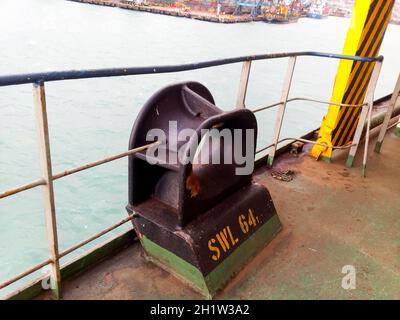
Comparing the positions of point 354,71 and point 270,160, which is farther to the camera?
point 354,71

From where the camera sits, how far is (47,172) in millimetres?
1506

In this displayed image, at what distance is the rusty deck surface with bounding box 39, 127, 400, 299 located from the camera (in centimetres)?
196

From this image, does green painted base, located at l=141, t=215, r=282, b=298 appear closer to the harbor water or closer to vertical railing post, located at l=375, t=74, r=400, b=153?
vertical railing post, located at l=375, t=74, r=400, b=153

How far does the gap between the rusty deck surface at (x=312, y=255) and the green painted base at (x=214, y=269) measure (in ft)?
0.14

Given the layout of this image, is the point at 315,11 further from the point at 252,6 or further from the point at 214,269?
the point at 214,269

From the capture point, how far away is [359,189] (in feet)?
11.0

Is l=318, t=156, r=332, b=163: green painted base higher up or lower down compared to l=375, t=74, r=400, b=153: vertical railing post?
lower down

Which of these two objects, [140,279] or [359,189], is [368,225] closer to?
[359,189]

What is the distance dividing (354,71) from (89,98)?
15104 millimetres

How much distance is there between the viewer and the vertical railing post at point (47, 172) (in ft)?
4.55

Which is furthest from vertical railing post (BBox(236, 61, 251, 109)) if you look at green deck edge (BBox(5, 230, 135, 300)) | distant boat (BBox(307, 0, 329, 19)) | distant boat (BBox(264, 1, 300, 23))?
distant boat (BBox(307, 0, 329, 19))

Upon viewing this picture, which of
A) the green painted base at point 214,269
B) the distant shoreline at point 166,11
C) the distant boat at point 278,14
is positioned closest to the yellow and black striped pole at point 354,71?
the green painted base at point 214,269

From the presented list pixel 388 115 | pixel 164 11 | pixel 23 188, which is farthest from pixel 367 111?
pixel 164 11

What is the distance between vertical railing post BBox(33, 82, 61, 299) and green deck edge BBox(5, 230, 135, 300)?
0.31ft
